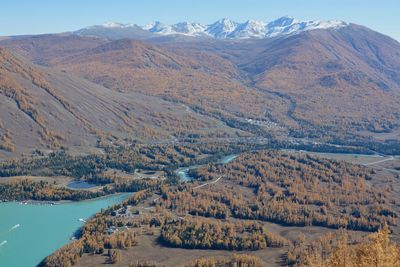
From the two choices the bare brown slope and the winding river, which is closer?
the winding river

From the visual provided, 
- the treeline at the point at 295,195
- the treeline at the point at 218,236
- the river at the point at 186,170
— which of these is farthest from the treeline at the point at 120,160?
the treeline at the point at 218,236

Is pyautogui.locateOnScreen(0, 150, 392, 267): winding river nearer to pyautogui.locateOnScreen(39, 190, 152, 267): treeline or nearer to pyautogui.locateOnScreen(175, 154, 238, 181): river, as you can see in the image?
pyautogui.locateOnScreen(39, 190, 152, 267): treeline

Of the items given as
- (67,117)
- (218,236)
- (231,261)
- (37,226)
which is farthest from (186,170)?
(231,261)

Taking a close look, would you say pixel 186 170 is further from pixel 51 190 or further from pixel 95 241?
pixel 95 241

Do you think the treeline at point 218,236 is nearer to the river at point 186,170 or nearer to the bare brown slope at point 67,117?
the river at point 186,170

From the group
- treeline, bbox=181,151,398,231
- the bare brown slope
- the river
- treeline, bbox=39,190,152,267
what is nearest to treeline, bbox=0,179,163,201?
the river

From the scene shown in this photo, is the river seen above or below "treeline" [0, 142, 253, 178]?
below
